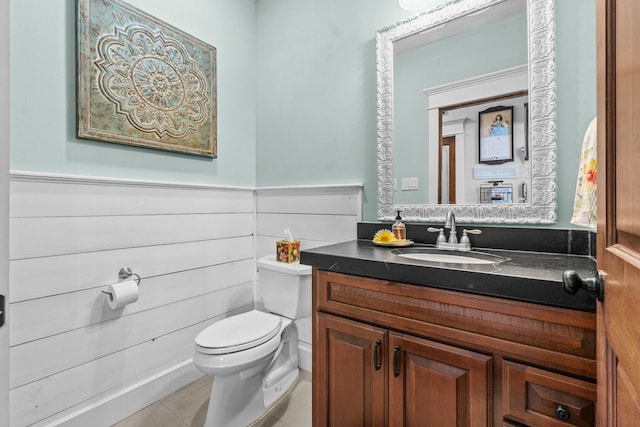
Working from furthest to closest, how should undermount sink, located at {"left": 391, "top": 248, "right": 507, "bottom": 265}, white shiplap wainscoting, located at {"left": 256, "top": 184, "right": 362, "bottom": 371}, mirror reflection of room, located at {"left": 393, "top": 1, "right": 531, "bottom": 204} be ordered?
white shiplap wainscoting, located at {"left": 256, "top": 184, "right": 362, "bottom": 371}, mirror reflection of room, located at {"left": 393, "top": 1, "right": 531, "bottom": 204}, undermount sink, located at {"left": 391, "top": 248, "right": 507, "bottom": 265}

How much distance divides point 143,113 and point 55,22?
477 millimetres

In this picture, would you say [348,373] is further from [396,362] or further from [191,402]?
[191,402]

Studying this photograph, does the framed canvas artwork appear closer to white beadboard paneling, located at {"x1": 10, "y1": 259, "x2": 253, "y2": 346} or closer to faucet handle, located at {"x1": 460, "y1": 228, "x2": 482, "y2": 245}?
white beadboard paneling, located at {"x1": 10, "y1": 259, "x2": 253, "y2": 346}

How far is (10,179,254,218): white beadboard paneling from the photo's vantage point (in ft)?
4.25

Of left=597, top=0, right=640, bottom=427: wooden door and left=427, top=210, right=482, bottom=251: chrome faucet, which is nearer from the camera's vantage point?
left=597, top=0, right=640, bottom=427: wooden door

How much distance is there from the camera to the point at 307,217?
6.49 ft

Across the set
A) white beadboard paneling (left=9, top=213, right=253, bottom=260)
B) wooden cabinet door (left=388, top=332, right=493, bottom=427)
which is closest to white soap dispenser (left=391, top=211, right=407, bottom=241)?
wooden cabinet door (left=388, top=332, right=493, bottom=427)

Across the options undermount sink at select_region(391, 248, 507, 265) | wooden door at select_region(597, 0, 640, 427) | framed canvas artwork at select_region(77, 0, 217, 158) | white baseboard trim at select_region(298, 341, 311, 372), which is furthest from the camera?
white baseboard trim at select_region(298, 341, 311, 372)

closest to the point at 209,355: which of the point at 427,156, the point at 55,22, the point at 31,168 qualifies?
→ the point at 31,168

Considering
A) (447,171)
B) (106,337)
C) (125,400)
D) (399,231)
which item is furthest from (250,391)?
(447,171)

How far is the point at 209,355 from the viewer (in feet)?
4.46

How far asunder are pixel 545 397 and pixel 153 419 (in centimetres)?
170

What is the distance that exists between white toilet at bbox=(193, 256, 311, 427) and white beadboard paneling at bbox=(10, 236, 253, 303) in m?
0.39

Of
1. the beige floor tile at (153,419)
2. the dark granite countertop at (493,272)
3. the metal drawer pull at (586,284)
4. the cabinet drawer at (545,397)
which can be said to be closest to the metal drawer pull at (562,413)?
the cabinet drawer at (545,397)
